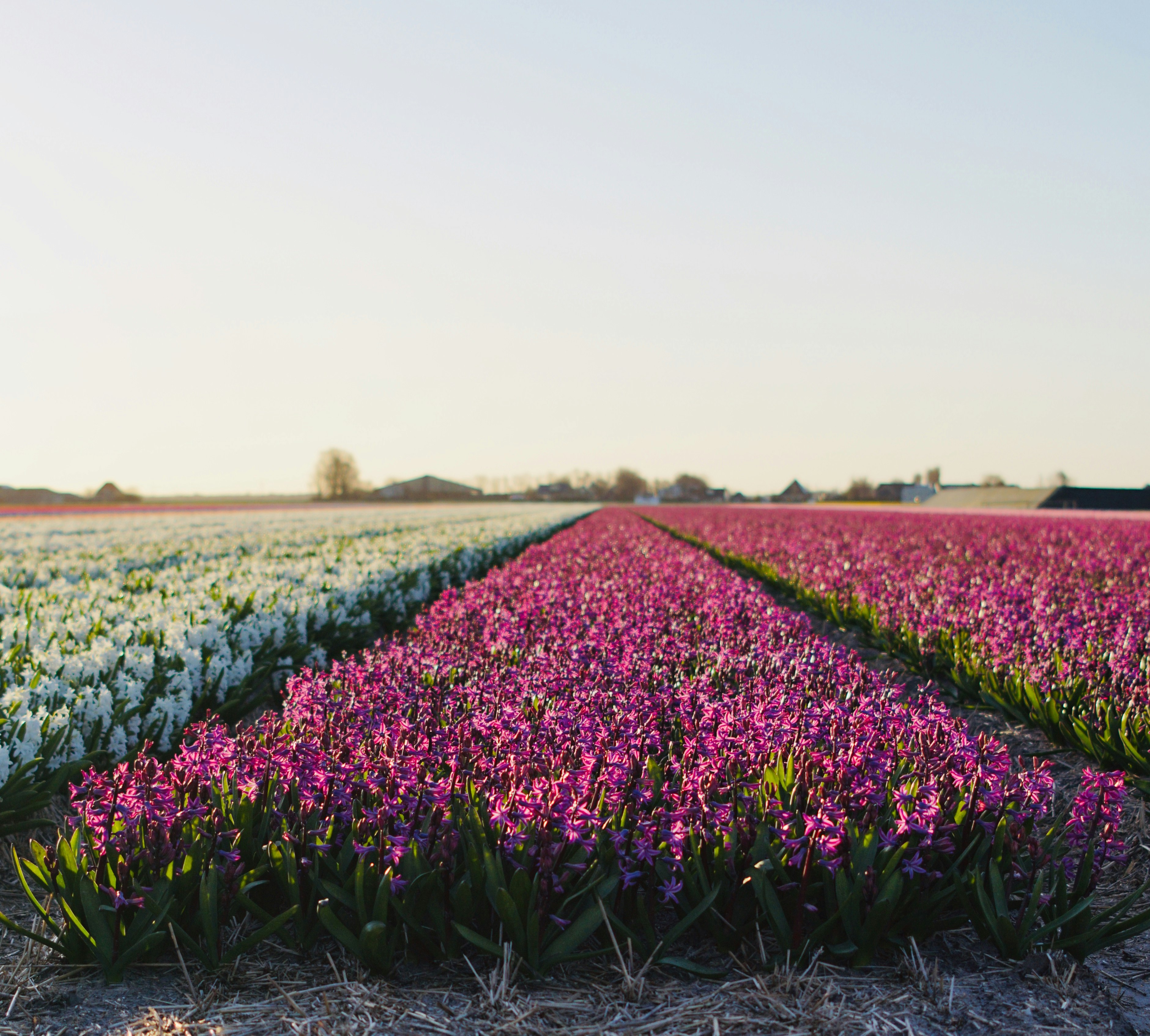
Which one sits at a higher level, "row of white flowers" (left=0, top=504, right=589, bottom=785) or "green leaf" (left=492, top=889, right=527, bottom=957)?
"row of white flowers" (left=0, top=504, right=589, bottom=785)

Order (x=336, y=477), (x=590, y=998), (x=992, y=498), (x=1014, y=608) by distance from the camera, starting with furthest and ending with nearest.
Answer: (x=336, y=477)
(x=992, y=498)
(x=1014, y=608)
(x=590, y=998)

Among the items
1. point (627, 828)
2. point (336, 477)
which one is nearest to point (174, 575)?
point (627, 828)

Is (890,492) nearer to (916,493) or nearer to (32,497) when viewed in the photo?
(916,493)

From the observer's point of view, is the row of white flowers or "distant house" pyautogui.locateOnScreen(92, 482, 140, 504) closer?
the row of white flowers

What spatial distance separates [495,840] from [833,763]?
4.76 feet

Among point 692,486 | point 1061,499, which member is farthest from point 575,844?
point 692,486

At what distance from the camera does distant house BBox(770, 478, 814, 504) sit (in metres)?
130

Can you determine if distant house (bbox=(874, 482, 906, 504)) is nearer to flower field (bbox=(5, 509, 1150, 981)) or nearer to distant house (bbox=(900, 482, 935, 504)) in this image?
distant house (bbox=(900, 482, 935, 504))

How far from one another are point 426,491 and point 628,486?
36926mm

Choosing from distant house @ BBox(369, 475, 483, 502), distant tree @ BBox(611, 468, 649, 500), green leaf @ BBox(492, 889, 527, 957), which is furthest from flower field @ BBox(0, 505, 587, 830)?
distant tree @ BBox(611, 468, 649, 500)

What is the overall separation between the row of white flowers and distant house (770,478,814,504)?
112 meters

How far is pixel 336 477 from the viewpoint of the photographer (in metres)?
106

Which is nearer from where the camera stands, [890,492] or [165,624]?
[165,624]

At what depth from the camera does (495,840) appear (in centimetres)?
279
